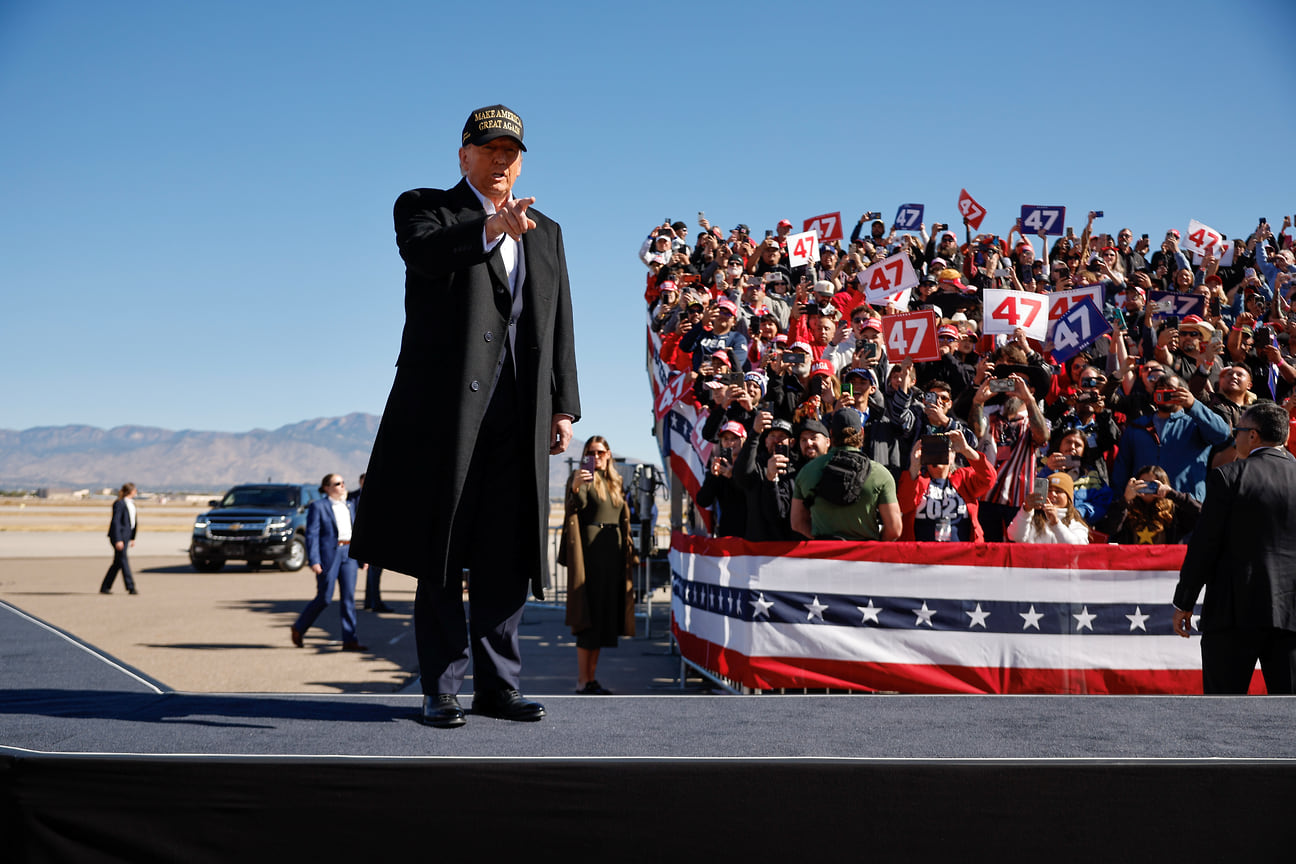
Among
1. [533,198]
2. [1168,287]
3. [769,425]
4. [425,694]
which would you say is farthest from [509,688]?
[1168,287]

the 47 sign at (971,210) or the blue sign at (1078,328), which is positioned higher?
the 47 sign at (971,210)

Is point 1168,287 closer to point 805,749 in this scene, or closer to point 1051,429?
point 1051,429

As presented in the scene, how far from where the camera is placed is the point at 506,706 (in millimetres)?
3477

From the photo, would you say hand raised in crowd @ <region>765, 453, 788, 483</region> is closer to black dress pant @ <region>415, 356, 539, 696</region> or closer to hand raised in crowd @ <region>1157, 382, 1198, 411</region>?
hand raised in crowd @ <region>1157, 382, 1198, 411</region>

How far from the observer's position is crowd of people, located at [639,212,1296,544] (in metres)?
7.58

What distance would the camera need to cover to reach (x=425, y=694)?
3.40 metres

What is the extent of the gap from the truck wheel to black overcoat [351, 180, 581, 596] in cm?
2114

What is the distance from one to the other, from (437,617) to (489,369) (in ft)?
2.74

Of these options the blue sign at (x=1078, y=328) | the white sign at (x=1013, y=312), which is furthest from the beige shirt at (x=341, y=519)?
the blue sign at (x=1078, y=328)

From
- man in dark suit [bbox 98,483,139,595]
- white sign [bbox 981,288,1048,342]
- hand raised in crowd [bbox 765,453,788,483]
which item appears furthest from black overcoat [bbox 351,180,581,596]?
man in dark suit [bbox 98,483,139,595]

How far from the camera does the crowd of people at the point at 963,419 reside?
758cm

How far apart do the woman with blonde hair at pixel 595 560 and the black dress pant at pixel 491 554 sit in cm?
548

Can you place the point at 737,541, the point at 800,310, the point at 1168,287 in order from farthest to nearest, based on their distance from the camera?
1. the point at 1168,287
2. the point at 800,310
3. the point at 737,541

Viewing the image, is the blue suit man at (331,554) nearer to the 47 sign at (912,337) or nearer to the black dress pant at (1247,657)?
the 47 sign at (912,337)
